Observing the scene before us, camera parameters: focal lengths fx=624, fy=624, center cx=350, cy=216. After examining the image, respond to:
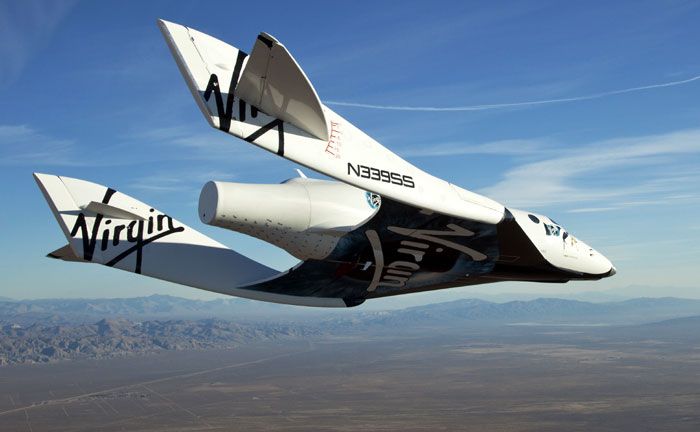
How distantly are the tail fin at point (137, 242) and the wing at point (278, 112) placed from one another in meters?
7.93

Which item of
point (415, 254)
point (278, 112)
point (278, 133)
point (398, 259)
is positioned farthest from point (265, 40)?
point (398, 259)

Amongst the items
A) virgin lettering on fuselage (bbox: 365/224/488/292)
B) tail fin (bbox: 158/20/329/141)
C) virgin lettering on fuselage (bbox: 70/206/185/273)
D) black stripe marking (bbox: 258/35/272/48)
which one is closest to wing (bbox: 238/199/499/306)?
virgin lettering on fuselage (bbox: 365/224/488/292)

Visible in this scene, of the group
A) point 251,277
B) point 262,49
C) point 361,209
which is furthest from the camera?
point 251,277

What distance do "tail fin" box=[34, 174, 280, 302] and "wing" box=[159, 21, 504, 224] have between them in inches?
312

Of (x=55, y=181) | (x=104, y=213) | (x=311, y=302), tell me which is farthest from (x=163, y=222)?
(x=311, y=302)

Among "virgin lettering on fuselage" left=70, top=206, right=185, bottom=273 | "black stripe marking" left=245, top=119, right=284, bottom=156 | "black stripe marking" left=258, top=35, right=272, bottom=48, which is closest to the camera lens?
"black stripe marking" left=258, top=35, right=272, bottom=48

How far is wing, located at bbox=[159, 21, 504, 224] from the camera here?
419 inches

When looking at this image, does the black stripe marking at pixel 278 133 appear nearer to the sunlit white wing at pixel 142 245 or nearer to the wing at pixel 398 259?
the wing at pixel 398 259

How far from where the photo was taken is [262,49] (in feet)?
32.8

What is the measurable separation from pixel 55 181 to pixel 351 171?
1011 cm

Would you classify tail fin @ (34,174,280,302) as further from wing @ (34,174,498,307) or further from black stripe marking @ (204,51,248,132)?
black stripe marking @ (204,51,248,132)

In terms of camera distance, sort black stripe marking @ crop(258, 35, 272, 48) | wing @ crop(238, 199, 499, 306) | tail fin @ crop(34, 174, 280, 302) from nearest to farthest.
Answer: black stripe marking @ crop(258, 35, 272, 48), wing @ crop(238, 199, 499, 306), tail fin @ crop(34, 174, 280, 302)

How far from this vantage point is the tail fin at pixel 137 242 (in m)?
17.8

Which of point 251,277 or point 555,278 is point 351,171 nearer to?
point 251,277
